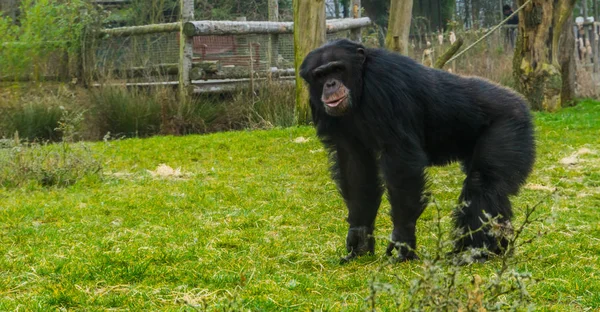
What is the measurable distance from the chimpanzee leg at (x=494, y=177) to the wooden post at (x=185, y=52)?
9006 millimetres

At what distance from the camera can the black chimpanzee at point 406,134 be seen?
15.1ft

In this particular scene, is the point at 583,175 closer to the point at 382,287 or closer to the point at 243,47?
the point at 382,287

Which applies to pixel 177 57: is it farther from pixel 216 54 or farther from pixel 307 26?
pixel 307 26

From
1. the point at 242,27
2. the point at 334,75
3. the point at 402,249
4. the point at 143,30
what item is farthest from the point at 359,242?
the point at 143,30

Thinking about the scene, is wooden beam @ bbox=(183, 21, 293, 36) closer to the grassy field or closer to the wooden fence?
the wooden fence

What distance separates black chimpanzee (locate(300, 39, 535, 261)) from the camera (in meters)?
4.60

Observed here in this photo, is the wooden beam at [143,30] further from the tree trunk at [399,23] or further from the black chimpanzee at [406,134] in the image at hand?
the black chimpanzee at [406,134]

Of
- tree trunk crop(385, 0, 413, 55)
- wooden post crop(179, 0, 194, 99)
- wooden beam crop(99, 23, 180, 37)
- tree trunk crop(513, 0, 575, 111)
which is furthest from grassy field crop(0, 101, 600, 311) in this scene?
wooden beam crop(99, 23, 180, 37)

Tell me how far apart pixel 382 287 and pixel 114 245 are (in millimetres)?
3232

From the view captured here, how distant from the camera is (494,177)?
4.75 metres

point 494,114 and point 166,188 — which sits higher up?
point 494,114

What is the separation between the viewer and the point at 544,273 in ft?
13.9

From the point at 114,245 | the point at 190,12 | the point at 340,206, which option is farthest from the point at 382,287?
the point at 190,12

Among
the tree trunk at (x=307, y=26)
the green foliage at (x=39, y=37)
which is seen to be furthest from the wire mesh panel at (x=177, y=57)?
the tree trunk at (x=307, y=26)
